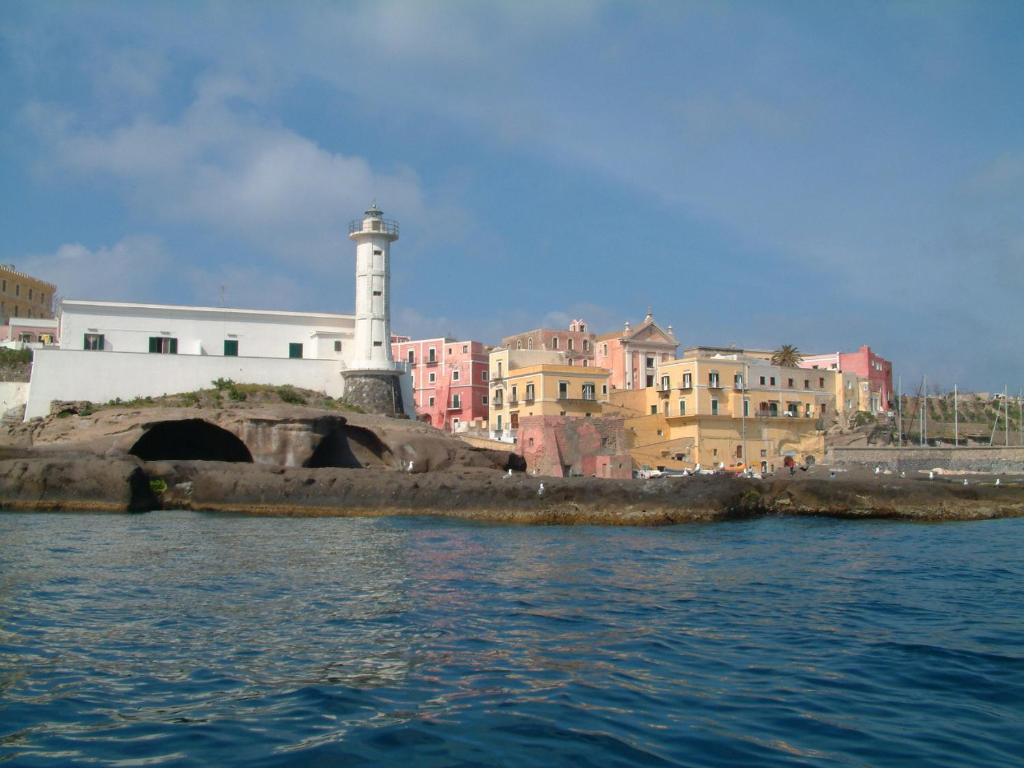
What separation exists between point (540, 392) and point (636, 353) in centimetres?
1459

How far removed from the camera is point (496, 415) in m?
60.2

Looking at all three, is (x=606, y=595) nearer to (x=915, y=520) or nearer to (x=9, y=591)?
(x=9, y=591)

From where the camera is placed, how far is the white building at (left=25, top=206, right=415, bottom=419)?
39.4 metres

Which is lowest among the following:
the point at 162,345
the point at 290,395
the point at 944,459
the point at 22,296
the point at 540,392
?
the point at 944,459

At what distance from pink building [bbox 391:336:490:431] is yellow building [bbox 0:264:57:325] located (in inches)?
1184

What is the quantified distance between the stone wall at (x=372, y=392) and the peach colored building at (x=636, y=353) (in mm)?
24632

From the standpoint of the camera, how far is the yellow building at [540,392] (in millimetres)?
55094

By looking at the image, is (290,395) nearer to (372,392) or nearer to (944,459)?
(372,392)

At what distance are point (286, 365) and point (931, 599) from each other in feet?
115

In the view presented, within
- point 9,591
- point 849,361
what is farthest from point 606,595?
point 849,361

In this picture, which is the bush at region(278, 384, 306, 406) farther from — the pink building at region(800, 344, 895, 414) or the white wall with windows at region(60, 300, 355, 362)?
the pink building at region(800, 344, 895, 414)

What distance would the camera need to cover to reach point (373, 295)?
45.0 meters

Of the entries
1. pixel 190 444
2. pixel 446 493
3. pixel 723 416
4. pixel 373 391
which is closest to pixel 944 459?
pixel 723 416

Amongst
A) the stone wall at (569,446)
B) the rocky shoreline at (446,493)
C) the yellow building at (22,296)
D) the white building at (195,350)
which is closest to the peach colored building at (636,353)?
the stone wall at (569,446)
